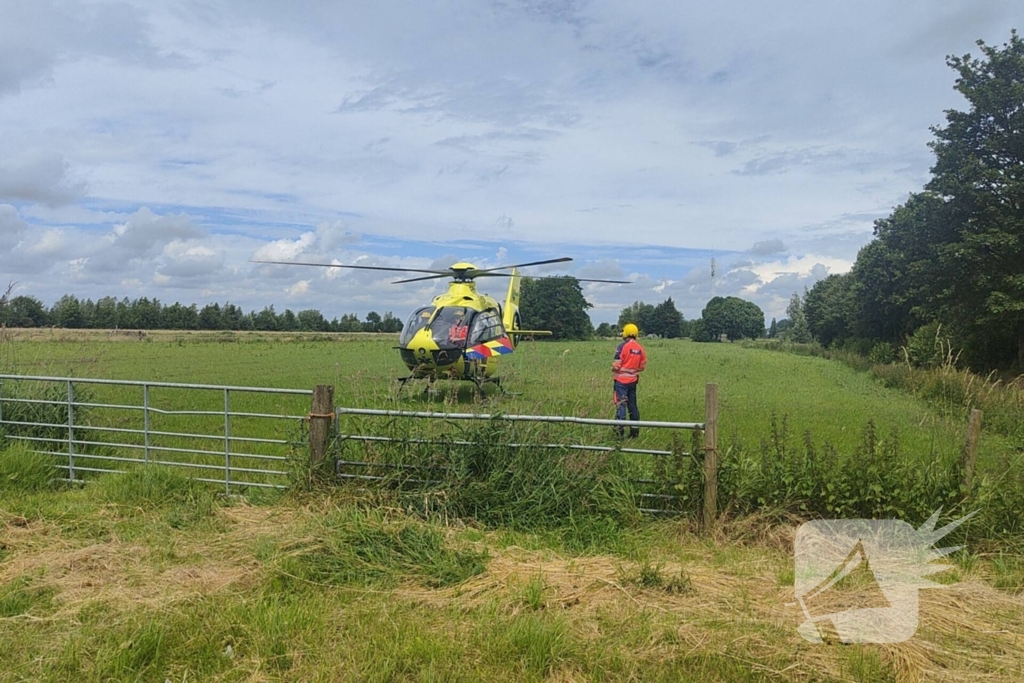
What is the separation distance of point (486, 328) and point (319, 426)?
30.8ft

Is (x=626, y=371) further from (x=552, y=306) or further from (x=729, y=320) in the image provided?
(x=729, y=320)

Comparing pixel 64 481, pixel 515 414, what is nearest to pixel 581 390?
pixel 515 414

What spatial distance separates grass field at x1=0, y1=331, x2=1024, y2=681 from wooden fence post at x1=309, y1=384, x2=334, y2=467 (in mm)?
344

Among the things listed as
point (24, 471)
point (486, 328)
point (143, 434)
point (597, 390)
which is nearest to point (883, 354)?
point (486, 328)

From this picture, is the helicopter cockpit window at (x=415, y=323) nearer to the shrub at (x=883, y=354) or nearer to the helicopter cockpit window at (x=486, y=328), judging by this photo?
the helicopter cockpit window at (x=486, y=328)

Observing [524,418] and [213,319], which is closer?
[524,418]

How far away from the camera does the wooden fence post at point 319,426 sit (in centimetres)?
592

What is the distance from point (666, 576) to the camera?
443 cm

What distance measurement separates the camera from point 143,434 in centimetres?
805

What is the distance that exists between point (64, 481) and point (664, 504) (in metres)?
6.39

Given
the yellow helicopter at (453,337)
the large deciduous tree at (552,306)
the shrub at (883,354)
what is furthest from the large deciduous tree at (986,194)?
the large deciduous tree at (552,306)

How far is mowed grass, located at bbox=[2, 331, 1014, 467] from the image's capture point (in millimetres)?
7055

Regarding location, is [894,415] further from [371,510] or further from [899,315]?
[899,315]

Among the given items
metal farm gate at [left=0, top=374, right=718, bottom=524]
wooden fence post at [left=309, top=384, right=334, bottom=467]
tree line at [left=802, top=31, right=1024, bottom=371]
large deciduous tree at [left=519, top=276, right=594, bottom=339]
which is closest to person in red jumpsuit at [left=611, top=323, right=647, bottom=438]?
metal farm gate at [left=0, top=374, right=718, bottom=524]
